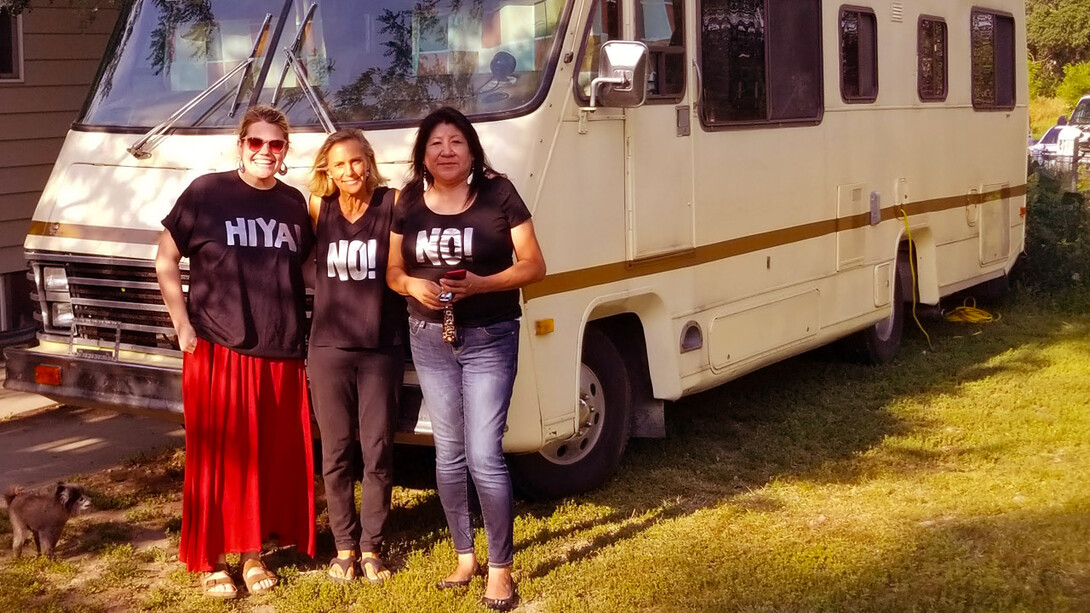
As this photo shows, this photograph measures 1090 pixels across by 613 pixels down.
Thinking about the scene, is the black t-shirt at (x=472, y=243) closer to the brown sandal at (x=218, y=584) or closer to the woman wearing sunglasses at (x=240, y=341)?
the woman wearing sunglasses at (x=240, y=341)

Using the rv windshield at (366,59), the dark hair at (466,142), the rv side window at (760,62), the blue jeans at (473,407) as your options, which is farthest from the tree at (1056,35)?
the blue jeans at (473,407)

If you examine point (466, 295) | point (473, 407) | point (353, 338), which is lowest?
point (473, 407)

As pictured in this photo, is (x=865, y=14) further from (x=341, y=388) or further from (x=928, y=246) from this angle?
(x=341, y=388)

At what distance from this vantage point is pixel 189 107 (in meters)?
6.00

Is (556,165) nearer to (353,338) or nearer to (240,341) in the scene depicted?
(353,338)

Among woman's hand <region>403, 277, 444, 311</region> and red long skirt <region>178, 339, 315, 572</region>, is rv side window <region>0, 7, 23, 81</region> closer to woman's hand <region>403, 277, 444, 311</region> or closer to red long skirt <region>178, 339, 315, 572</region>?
red long skirt <region>178, 339, 315, 572</region>

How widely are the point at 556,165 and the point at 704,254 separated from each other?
1284 millimetres

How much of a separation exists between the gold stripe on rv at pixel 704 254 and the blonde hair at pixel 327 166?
0.77 meters

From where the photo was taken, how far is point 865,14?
845 centimetres

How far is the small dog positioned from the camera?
5594 millimetres

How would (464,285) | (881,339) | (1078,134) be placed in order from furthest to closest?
(1078,134)
(881,339)
(464,285)

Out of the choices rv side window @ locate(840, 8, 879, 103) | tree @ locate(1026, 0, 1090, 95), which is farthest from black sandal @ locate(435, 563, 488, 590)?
tree @ locate(1026, 0, 1090, 95)

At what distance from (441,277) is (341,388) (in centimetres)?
68

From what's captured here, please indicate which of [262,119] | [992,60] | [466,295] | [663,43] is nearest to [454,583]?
[466,295]
